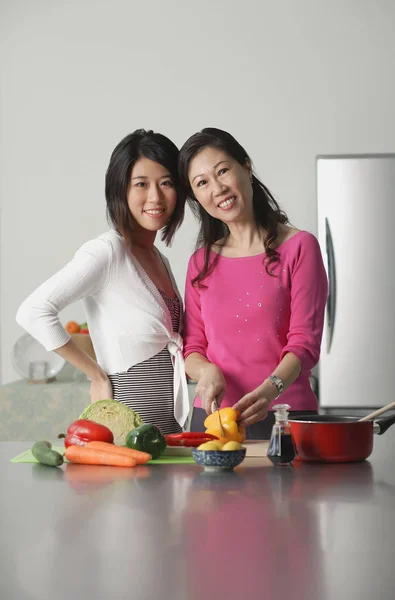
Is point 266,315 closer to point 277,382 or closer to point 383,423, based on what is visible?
point 277,382

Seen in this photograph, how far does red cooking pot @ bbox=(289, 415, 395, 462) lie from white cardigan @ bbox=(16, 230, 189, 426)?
0.52 m

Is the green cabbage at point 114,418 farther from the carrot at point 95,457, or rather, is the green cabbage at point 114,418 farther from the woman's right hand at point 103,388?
the woman's right hand at point 103,388

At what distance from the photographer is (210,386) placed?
6.18ft

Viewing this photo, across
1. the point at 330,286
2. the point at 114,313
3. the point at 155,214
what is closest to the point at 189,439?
the point at 114,313

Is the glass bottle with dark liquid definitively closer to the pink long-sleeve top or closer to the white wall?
the pink long-sleeve top

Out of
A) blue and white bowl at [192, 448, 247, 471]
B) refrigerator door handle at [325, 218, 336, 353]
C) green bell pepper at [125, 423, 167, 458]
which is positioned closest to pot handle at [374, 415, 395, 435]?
blue and white bowl at [192, 448, 247, 471]

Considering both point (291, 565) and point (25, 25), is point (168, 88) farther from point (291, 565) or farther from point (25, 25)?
point (291, 565)

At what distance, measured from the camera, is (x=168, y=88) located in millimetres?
4605

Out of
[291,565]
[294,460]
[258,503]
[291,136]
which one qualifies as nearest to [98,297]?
[294,460]

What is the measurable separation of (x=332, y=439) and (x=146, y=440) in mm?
369

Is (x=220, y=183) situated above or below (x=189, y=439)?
above

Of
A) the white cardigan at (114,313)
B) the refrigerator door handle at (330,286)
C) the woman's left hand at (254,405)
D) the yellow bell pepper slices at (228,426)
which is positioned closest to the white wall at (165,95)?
the refrigerator door handle at (330,286)

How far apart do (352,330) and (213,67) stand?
5.69ft

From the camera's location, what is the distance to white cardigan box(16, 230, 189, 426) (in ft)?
6.79
